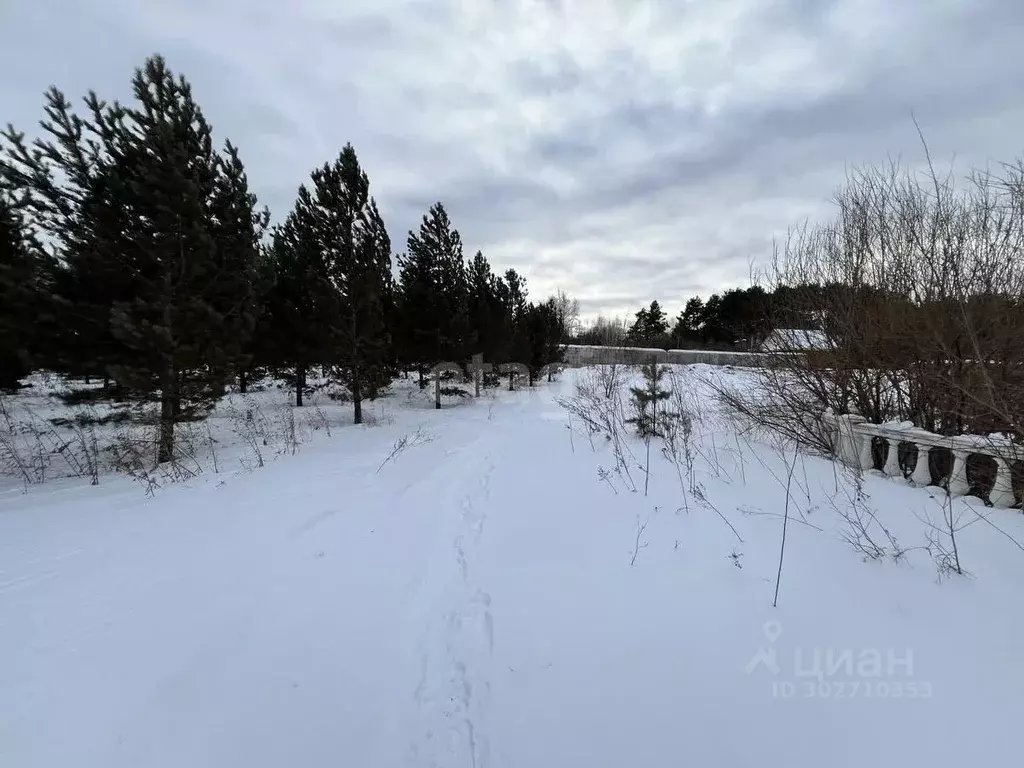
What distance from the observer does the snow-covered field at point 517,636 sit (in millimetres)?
1726

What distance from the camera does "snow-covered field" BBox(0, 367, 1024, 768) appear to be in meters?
1.73

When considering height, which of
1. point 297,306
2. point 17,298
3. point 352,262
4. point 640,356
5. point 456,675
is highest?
point 352,262

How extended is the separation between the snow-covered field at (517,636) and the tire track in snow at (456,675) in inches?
0.5

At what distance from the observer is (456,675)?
7.18ft

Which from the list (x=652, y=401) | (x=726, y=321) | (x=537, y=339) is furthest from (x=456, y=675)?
(x=726, y=321)

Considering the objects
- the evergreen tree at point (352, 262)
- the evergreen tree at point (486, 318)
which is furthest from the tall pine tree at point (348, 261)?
the evergreen tree at point (486, 318)

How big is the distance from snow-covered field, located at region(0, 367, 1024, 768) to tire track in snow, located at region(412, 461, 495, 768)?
0.01 meters

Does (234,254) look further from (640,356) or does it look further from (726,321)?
(726,321)

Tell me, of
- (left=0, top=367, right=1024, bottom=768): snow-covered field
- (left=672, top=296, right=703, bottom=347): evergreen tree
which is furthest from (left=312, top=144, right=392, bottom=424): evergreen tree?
(left=672, top=296, right=703, bottom=347): evergreen tree

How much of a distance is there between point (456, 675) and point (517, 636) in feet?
1.43

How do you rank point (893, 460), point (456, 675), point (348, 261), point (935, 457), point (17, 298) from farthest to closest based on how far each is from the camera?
point (348, 261) → point (17, 298) → point (935, 457) → point (893, 460) → point (456, 675)

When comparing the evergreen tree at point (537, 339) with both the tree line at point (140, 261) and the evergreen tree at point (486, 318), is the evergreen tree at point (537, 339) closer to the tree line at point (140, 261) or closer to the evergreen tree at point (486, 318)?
the evergreen tree at point (486, 318)

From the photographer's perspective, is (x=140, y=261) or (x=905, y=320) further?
(x=140, y=261)

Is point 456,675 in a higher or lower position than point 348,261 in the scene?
lower
